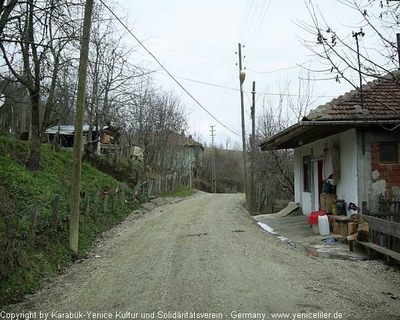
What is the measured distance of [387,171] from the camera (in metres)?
12.1

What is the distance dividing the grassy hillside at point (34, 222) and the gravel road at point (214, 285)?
38cm

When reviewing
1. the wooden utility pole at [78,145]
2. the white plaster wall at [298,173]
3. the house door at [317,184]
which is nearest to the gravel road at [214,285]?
the wooden utility pole at [78,145]

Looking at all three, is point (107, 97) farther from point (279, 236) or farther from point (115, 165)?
point (279, 236)

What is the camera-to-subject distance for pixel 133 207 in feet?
70.9

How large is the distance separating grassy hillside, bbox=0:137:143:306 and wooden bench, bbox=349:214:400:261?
6283mm

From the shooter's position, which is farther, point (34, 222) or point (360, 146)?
point (360, 146)

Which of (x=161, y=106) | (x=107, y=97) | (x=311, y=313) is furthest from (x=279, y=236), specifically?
(x=161, y=106)

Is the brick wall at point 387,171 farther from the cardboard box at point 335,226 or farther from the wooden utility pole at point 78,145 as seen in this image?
the wooden utility pole at point 78,145

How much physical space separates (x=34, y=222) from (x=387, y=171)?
8992 mm

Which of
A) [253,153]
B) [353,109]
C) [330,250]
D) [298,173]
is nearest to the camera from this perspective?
[330,250]

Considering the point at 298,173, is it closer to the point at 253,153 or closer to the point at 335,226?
the point at 335,226

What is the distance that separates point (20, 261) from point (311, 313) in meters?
4.80

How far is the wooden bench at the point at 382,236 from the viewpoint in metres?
8.46

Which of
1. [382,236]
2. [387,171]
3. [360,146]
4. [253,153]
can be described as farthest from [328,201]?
[253,153]
